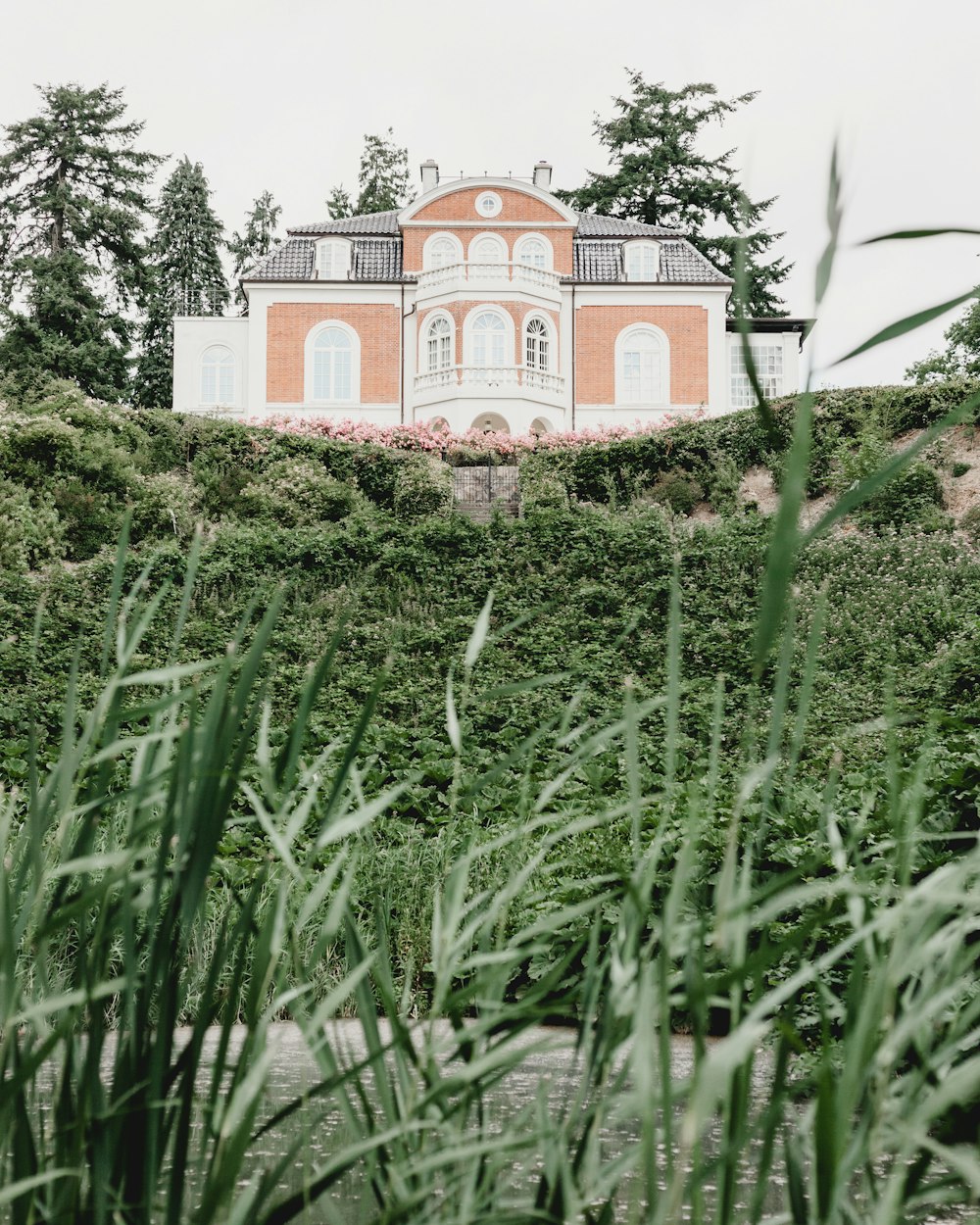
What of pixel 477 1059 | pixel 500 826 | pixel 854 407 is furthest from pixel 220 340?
pixel 477 1059

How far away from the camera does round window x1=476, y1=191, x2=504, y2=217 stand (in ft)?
98.8

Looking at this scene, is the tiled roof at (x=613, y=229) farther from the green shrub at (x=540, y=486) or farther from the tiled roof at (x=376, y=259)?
the green shrub at (x=540, y=486)

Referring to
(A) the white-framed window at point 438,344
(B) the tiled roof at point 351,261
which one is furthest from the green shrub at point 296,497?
(B) the tiled roof at point 351,261

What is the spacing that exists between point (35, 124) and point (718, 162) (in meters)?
19.4

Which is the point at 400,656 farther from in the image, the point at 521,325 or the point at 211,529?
the point at 521,325

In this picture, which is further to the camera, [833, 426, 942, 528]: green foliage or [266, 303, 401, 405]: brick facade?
[266, 303, 401, 405]: brick facade

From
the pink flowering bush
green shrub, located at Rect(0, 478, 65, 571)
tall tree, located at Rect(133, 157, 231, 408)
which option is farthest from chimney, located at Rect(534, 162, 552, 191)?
green shrub, located at Rect(0, 478, 65, 571)

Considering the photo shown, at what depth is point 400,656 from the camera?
36.9 feet

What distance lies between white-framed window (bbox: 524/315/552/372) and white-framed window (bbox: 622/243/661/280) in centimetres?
266

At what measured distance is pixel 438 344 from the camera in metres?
29.4

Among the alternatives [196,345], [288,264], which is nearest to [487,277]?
[288,264]

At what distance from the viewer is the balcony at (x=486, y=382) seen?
28172 millimetres

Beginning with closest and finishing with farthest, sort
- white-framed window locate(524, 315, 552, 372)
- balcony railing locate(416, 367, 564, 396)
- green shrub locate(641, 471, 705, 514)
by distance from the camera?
green shrub locate(641, 471, 705, 514) → balcony railing locate(416, 367, 564, 396) → white-framed window locate(524, 315, 552, 372)

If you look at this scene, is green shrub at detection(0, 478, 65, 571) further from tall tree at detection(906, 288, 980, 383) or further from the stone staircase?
tall tree at detection(906, 288, 980, 383)
